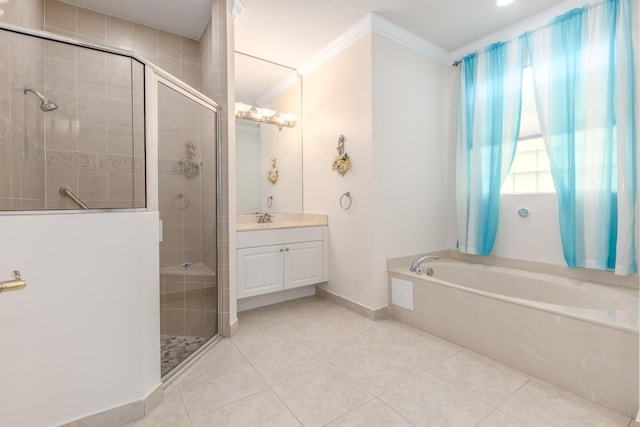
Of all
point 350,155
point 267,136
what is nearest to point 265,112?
point 267,136

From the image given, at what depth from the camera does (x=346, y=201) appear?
284cm

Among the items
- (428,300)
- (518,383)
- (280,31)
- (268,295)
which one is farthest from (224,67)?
(518,383)

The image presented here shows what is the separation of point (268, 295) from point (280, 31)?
2569 mm

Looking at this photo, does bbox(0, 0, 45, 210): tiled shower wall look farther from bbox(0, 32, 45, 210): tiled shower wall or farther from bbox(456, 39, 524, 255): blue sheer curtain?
bbox(456, 39, 524, 255): blue sheer curtain

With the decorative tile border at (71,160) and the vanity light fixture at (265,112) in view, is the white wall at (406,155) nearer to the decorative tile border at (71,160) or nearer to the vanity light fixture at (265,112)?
the vanity light fixture at (265,112)

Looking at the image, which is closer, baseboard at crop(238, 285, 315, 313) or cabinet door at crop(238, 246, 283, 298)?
cabinet door at crop(238, 246, 283, 298)

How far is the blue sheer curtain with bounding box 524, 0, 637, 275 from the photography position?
6.36 ft

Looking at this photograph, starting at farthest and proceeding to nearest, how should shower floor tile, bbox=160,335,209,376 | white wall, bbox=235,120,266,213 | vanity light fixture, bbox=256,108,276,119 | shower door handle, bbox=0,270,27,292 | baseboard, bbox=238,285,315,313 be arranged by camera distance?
vanity light fixture, bbox=256,108,276,119 → white wall, bbox=235,120,266,213 → baseboard, bbox=238,285,315,313 → shower floor tile, bbox=160,335,209,376 → shower door handle, bbox=0,270,27,292

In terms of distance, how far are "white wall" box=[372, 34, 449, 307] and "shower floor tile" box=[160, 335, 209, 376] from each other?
5.03 feet

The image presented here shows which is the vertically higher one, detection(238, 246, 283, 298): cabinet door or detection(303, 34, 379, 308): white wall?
detection(303, 34, 379, 308): white wall

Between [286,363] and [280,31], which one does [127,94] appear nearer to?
[280,31]

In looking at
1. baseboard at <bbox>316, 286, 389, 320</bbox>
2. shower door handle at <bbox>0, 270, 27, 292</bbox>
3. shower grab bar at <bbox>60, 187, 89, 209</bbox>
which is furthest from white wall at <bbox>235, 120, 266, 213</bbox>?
shower door handle at <bbox>0, 270, 27, 292</bbox>

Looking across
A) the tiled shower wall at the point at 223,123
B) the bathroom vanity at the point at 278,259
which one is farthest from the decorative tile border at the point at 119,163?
the bathroom vanity at the point at 278,259

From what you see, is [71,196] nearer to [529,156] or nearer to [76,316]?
[76,316]
